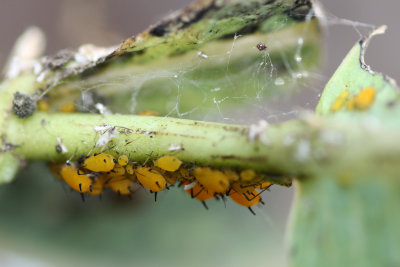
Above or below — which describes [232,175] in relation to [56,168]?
below

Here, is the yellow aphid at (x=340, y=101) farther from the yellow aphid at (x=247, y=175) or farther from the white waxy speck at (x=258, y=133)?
the yellow aphid at (x=247, y=175)

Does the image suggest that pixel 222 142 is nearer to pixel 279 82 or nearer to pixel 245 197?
pixel 245 197

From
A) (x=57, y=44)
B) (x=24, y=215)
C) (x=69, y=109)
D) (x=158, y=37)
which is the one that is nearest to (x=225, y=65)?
(x=158, y=37)

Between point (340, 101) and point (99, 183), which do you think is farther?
point (99, 183)

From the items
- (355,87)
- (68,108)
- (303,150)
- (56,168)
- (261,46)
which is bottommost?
(303,150)

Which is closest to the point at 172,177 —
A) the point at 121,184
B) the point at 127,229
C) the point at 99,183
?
the point at 121,184

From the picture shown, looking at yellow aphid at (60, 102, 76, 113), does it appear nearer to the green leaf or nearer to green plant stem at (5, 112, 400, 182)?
green plant stem at (5, 112, 400, 182)

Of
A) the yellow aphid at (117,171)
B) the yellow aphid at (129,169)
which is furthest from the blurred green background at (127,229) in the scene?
the yellow aphid at (129,169)
